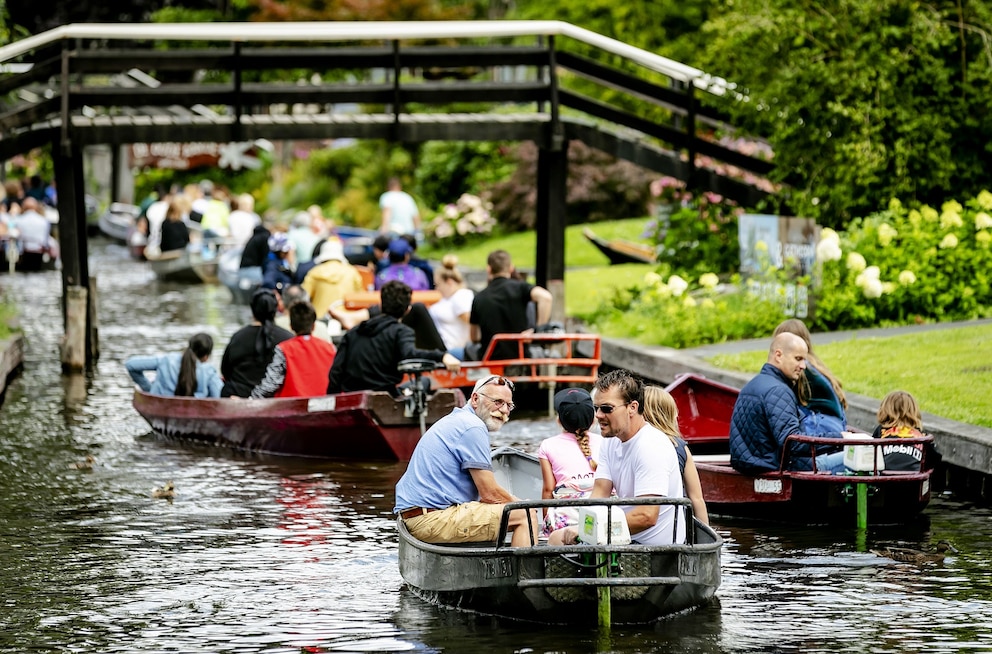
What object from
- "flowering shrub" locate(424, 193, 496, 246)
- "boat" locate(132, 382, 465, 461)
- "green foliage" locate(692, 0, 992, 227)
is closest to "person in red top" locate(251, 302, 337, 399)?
"boat" locate(132, 382, 465, 461)

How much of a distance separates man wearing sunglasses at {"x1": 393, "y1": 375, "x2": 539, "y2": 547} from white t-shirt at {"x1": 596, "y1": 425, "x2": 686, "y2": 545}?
0.51 metres

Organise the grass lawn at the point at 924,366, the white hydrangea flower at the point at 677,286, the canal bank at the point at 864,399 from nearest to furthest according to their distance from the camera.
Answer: the canal bank at the point at 864,399, the grass lawn at the point at 924,366, the white hydrangea flower at the point at 677,286

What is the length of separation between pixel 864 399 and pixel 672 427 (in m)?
5.34

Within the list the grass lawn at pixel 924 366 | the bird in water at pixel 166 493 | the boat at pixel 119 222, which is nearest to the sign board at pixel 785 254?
the grass lawn at pixel 924 366

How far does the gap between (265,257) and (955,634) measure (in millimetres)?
17011

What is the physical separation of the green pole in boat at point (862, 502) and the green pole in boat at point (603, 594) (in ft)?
10.2

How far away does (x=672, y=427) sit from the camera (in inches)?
376

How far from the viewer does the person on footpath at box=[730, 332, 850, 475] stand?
37.4ft

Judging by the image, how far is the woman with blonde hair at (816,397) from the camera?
11.8m

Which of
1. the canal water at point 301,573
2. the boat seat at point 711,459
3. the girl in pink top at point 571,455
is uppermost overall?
the girl in pink top at point 571,455

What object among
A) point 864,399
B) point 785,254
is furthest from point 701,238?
point 864,399

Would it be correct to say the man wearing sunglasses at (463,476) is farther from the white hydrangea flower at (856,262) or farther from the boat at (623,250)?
the boat at (623,250)

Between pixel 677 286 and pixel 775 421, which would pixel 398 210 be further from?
pixel 775 421

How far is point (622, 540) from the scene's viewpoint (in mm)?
8719
